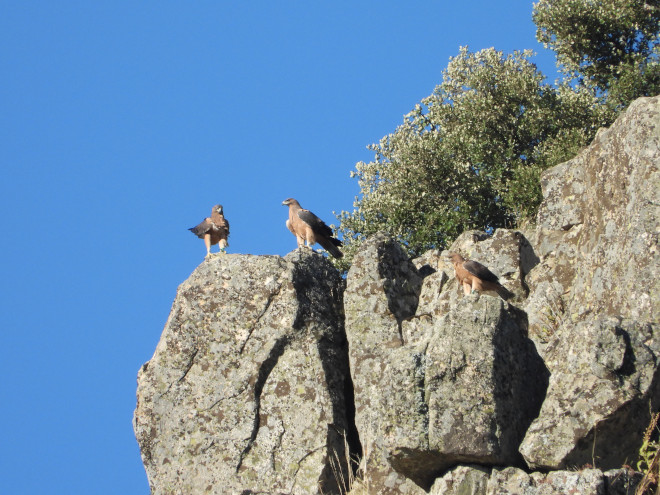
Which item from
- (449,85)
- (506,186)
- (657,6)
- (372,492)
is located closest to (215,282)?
(372,492)

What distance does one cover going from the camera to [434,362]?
13672 mm

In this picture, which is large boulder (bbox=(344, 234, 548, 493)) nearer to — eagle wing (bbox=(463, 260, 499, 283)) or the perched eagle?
eagle wing (bbox=(463, 260, 499, 283))

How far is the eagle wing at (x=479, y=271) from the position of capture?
670 inches

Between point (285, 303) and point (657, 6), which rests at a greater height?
point (657, 6)

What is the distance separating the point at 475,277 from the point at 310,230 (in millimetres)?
4854

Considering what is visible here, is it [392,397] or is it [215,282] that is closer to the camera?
[392,397]

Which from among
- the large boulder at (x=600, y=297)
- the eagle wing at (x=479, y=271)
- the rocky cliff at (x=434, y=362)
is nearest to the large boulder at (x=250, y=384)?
the rocky cliff at (x=434, y=362)

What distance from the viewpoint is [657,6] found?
31.0 metres

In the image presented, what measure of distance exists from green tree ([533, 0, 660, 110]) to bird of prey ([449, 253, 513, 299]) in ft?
47.4

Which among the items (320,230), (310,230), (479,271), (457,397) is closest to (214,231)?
(310,230)

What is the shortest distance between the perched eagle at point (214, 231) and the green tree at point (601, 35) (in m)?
14.5

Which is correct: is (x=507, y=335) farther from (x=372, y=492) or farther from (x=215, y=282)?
(x=215, y=282)

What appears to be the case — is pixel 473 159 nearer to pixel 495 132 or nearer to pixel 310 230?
pixel 495 132

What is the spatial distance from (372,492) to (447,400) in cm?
215
